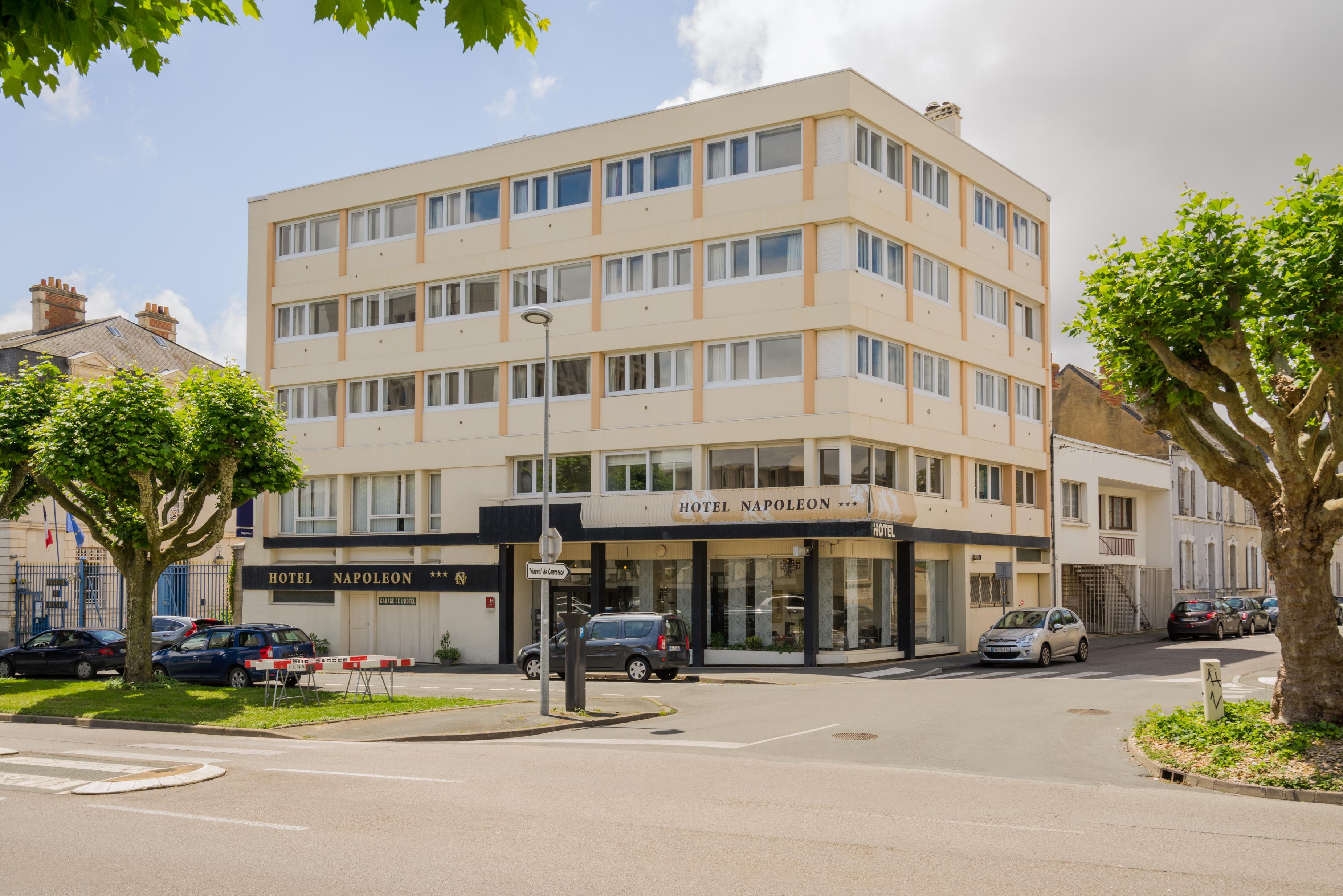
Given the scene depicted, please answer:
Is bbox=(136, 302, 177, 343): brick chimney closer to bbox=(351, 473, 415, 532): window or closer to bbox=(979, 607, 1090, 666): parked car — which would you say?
bbox=(351, 473, 415, 532): window

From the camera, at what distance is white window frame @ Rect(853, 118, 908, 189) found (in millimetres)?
31109

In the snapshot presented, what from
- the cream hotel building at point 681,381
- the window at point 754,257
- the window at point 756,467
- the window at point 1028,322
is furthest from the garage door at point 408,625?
the window at point 1028,322

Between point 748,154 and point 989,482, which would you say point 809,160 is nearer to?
point 748,154

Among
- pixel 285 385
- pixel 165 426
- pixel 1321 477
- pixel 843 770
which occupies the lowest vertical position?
pixel 843 770

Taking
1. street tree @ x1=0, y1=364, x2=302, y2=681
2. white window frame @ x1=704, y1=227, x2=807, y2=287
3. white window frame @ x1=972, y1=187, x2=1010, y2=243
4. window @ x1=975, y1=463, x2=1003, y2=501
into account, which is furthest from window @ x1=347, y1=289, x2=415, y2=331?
window @ x1=975, y1=463, x2=1003, y2=501

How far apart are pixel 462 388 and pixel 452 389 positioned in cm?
46

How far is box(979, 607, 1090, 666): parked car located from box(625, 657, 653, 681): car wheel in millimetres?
9129

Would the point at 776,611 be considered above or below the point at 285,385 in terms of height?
below

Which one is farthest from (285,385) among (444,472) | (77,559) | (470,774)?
(470,774)

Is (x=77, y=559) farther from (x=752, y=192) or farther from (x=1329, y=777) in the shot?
(x=1329, y=777)

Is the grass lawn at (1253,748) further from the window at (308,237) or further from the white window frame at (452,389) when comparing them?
the window at (308,237)

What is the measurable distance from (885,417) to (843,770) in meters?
19.2

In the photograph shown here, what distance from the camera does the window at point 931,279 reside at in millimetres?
33594

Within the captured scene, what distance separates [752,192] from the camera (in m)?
31.7
